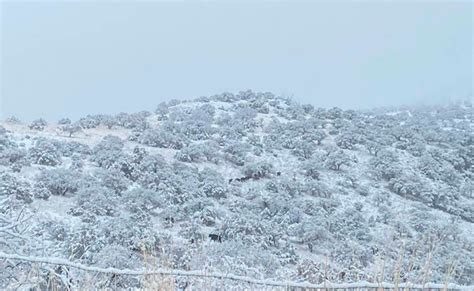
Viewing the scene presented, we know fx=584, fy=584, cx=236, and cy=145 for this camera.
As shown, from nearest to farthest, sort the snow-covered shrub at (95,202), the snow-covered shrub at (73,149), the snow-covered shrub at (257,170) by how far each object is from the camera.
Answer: the snow-covered shrub at (95,202) < the snow-covered shrub at (73,149) < the snow-covered shrub at (257,170)

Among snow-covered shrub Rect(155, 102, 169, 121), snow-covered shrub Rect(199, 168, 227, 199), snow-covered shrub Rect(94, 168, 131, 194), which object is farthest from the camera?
snow-covered shrub Rect(155, 102, 169, 121)

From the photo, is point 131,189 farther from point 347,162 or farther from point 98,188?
point 347,162

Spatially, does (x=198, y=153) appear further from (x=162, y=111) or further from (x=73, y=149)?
(x=162, y=111)

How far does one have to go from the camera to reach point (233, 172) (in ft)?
63.2

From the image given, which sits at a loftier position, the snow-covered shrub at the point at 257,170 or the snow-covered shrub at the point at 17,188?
the snow-covered shrub at the point at 17,188

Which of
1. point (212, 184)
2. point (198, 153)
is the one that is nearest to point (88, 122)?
point (198, 153)

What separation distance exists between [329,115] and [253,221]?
591 inches

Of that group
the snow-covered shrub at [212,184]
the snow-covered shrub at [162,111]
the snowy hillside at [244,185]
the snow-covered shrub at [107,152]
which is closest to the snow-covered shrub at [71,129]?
the snowy hillside at [244,185]

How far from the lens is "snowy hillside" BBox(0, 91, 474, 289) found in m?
11.5

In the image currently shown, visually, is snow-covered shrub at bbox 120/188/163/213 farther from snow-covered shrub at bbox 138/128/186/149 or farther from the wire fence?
the wire fence

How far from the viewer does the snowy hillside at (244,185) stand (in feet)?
37.9

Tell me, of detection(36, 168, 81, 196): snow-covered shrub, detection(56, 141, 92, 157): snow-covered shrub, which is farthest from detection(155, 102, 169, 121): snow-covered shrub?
detection(36, 168, 81, 196): snow-covered shrub

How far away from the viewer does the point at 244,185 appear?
18.1 meters

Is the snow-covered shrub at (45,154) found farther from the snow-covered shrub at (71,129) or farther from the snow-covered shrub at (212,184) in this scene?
the snow-covered shrub at (212,184)
